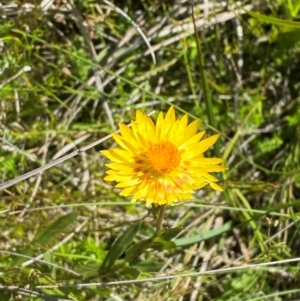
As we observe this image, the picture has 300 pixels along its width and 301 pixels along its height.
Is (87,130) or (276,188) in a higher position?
(87,130)

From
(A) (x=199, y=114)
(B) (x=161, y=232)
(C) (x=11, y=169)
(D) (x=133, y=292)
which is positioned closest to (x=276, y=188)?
(A) (x=199, y=114)

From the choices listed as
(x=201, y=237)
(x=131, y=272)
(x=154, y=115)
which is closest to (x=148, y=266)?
(x=131, y=272)

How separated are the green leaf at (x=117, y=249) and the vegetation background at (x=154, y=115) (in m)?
0.11

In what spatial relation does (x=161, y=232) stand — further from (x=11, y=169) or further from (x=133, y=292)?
(x=11, y=169)

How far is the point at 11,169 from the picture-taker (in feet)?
6.81

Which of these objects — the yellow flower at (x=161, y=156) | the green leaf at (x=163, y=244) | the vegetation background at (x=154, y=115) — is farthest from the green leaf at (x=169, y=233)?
the vegetation background at (x=154, y=115)

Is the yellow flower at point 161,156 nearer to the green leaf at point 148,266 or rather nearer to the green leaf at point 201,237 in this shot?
the green leaf at point 148,266

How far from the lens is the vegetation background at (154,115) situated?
203 cm

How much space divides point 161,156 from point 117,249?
0.35 meters

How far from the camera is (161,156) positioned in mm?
1597

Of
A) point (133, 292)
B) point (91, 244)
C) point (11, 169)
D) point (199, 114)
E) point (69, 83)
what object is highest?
point (69, 83)

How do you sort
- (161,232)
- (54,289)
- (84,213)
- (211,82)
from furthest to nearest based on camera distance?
1. (211,82)
2. (84,213)
3. (54,289)
4. (161,232)

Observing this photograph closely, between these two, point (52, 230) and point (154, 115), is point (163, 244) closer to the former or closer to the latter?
point (52, 230)

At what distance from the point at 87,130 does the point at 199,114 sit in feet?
1.40
